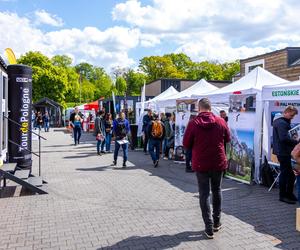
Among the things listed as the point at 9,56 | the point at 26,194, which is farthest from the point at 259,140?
the point at 9,56

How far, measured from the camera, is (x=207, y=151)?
4680 millimetres

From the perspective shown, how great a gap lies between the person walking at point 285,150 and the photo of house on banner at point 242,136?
148 cm

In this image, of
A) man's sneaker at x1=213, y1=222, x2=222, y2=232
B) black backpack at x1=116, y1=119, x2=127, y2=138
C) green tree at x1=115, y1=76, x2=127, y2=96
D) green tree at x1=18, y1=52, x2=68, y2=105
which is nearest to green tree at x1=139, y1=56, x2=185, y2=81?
green tree at x1=115, y1=76, x2=127, y2=96

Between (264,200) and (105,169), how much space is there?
5098 millimetres

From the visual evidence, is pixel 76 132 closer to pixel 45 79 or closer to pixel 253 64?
pixel 253 64

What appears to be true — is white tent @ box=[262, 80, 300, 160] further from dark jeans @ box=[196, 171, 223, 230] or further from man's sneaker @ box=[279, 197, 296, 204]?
dark jeans @ box=[196, 171, 223, 230]

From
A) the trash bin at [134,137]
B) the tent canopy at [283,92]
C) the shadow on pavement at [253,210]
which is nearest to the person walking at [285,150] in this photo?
the shadow on pavement at [253,210]

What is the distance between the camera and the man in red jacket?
15.4 ft

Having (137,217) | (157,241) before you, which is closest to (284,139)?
(137,217)

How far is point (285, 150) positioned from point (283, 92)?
1.35 metres

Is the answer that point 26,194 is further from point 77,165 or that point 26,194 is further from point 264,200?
point 264,200

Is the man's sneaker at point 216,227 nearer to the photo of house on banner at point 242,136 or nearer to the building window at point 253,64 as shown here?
the photo of house on banner at point 242,136

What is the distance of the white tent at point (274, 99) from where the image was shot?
705 cm

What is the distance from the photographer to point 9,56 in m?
10.0
